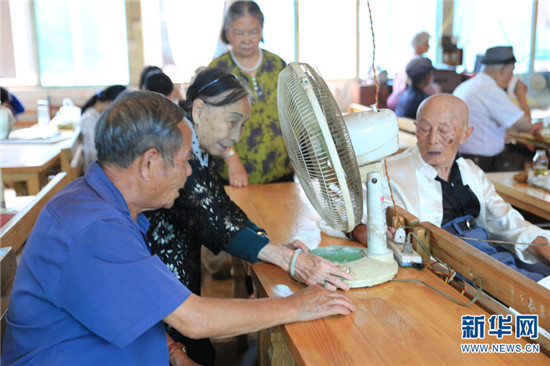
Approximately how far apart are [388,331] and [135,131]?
692mm

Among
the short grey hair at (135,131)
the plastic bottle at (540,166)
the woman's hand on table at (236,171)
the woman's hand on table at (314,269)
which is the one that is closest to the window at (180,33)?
the woman's hand on table at (236,171)

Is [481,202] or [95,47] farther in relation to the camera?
[95,47]

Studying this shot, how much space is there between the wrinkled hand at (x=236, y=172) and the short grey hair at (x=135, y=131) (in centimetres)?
153

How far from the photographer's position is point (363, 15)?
8.55 metres

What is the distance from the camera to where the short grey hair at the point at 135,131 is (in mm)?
1143

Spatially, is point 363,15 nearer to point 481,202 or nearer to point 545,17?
point 545,17

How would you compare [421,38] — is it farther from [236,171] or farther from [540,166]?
[236,171]

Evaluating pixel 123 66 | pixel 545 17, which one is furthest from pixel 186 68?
pixel 545 17

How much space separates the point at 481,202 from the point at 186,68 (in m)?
6.40

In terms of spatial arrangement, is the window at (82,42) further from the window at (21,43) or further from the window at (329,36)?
the window at (329,36)

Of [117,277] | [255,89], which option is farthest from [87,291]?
[255,89]

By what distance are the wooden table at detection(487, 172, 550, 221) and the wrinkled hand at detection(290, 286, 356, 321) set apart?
1539 millimetres

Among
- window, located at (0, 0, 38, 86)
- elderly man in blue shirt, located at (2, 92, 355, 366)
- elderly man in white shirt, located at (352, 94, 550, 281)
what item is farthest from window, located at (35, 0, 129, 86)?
elderly man in blue shirt, located at (2, 92, 355, 366)

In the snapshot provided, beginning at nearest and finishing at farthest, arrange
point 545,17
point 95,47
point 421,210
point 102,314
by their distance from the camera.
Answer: point 102,314 < point 421,210 < point 95,47 < point 545,17
